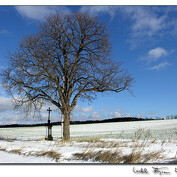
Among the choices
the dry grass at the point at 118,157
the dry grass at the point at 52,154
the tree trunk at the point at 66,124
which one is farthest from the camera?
the tree trunk at the point at 66,124

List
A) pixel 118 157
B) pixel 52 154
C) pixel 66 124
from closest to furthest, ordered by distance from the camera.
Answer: pixel 118 157, pixel 52 154, pixel 66 124

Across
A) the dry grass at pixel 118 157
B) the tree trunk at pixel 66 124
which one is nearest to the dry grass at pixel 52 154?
the dry grass at pixel 118 157

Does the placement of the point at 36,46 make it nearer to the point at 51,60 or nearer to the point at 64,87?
the point at 51,60

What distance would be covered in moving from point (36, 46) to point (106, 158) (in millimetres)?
9838

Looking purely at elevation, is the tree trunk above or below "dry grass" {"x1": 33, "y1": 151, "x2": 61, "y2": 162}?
above

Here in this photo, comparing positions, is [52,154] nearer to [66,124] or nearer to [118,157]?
[118,157]

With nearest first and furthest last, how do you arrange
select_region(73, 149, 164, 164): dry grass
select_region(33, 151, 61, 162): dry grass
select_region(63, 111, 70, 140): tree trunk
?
select_region(73, 149, 164, 164): dry grass < select_region(33, 151, 61, 162): dry grass < select_region(63, 111, 70, 140): tree trunk

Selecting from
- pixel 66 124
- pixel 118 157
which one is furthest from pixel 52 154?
pixel 66 124

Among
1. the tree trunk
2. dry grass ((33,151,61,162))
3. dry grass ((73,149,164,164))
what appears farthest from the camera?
the tree trunk

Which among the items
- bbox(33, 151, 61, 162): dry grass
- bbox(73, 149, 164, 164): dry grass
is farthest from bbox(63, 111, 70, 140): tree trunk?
bbox(73, 149, 164, 164): dry grass

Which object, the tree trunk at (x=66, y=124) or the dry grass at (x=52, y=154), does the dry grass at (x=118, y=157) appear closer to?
Answer: the dry grass at (x=52, y=154)

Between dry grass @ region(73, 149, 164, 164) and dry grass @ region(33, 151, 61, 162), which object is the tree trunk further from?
dry grass @ region(73, 149, 164, 164)

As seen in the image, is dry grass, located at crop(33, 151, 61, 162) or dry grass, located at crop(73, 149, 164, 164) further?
dry grass, located at crop(33, 151, 61, 162)
